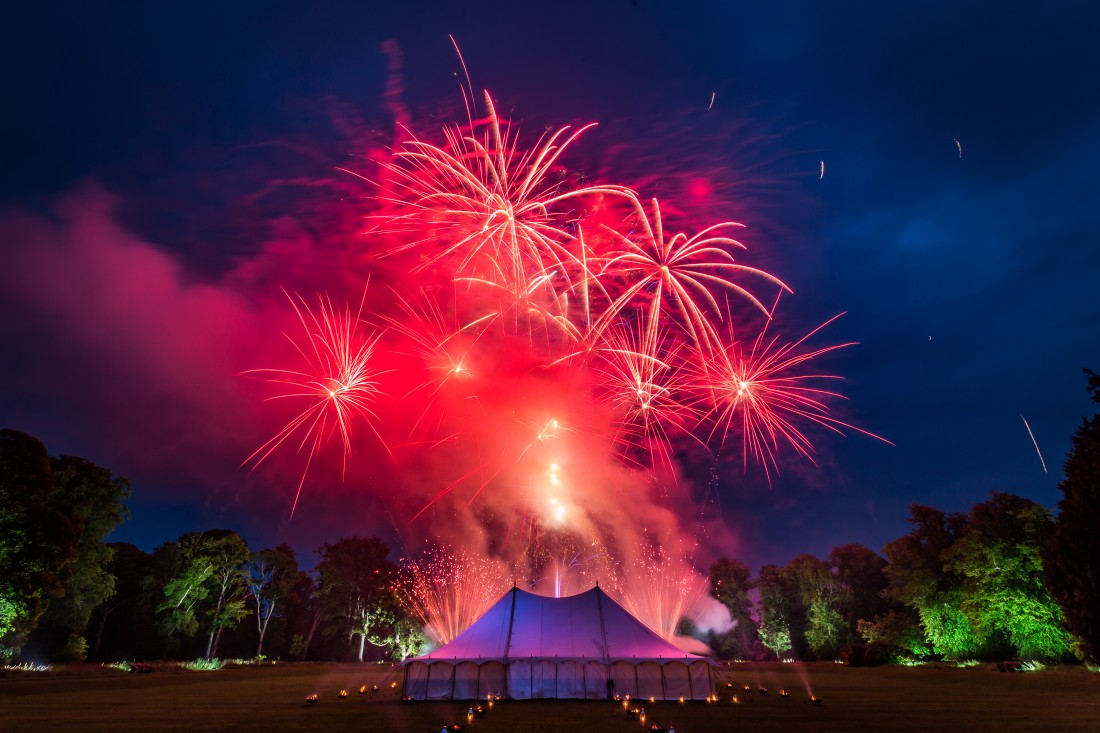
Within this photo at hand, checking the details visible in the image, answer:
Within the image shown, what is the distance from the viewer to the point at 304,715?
56.5 ft

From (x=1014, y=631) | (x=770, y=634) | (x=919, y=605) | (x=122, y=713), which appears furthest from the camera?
(x=770, y=634)

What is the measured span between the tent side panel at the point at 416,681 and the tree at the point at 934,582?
1443 inches

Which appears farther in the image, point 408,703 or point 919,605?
point 919,605

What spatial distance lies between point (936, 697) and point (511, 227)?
24.4 m

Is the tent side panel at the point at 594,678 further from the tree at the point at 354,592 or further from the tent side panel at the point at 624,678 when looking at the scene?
the tree at the point at 354,592

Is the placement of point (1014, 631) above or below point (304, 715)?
above

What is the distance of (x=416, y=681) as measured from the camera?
21.9 meters

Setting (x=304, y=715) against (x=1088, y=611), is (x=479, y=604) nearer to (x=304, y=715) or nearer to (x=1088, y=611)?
(x=304, y=715)

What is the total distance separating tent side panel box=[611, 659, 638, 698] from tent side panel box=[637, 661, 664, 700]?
220 mm

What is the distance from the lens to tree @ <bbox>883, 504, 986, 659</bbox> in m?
41.6

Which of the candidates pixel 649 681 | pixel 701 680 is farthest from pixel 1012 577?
pixel 649 681

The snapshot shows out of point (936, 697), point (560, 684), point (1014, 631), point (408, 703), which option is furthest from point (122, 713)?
point (1014, 631)

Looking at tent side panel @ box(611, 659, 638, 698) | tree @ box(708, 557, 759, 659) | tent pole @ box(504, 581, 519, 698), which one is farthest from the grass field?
tree @ box(708, 557, 759, 659)

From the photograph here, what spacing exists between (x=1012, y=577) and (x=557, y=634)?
103ft
